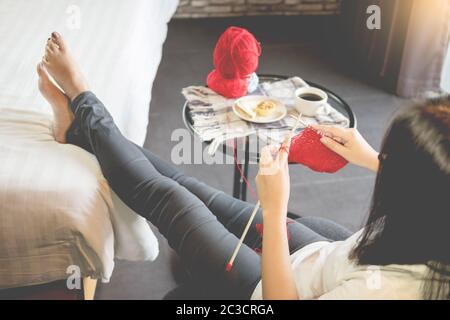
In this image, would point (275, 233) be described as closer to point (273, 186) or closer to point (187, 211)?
point (273, 186)

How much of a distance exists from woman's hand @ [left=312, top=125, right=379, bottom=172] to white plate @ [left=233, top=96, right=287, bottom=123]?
0.70ft

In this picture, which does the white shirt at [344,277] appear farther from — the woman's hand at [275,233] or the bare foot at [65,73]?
the bare foot at [65,73]

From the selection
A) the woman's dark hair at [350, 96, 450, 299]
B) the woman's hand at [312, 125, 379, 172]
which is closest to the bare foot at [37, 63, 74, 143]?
the woman's hand at [312, 125, 379, 172]

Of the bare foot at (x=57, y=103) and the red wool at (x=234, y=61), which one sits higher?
the red wool at (x=234, y=61)

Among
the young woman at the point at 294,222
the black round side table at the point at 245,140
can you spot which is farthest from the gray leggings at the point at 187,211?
the black round side table at the point at 245,140

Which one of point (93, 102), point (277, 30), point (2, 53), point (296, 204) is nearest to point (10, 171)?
point (93, 102)

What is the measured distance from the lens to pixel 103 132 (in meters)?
1.08

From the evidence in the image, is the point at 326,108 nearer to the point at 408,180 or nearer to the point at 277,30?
the point at 408,180

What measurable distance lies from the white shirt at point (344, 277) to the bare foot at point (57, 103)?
54cm

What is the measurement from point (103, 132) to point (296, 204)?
2.68 feet

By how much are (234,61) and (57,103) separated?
434mm

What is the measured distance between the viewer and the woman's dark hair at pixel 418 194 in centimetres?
63

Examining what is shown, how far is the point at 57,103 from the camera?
3.77ft

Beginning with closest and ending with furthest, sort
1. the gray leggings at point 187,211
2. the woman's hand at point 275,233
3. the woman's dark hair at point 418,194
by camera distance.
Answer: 1. the woman's dark hair at point 418,194
2. the woman's hand at point 275,233
3. the gray leggings at point 187,211
